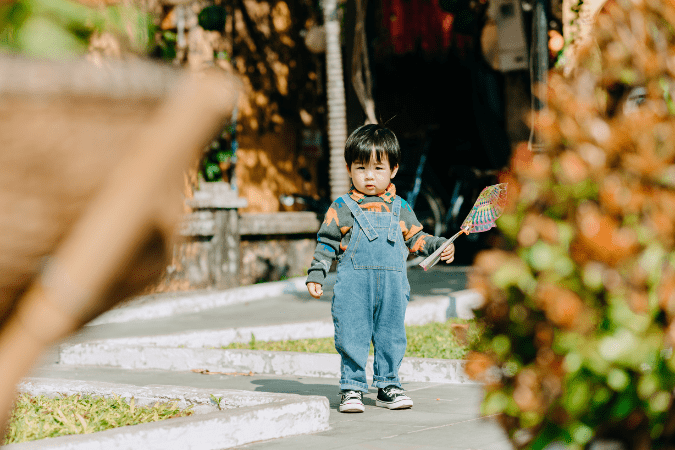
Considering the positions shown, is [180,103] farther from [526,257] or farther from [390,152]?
[390,152]

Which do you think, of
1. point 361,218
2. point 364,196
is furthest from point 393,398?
point 364,196

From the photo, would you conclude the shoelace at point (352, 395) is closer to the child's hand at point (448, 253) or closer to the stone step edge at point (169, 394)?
the stone step edge at point (169, 394)

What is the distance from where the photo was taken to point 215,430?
3527 mm

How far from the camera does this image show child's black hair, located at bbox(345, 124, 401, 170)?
14.8 ft

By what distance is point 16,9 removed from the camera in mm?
888

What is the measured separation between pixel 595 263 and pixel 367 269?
9.58 ft

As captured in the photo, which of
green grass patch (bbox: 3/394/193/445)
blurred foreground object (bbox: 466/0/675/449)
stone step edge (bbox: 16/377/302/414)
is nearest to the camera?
blurred foreground object (bbox: 466/0/675/449)

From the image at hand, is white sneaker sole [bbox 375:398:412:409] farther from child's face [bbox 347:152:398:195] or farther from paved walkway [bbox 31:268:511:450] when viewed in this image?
child's face [bbox 347:152:398:195]

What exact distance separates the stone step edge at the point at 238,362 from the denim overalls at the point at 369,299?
0.79m

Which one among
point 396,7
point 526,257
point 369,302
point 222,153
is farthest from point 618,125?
point 396,7

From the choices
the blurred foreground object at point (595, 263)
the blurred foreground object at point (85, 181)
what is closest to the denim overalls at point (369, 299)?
the blurred foreground object at point (595, 263)

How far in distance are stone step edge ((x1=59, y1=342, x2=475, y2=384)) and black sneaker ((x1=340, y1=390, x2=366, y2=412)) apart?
2.77ft

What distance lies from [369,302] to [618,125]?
9.54 ft

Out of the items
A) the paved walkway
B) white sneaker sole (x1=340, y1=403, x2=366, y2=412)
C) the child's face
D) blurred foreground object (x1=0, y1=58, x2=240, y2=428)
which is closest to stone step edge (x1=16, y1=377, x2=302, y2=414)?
the paved walkway
